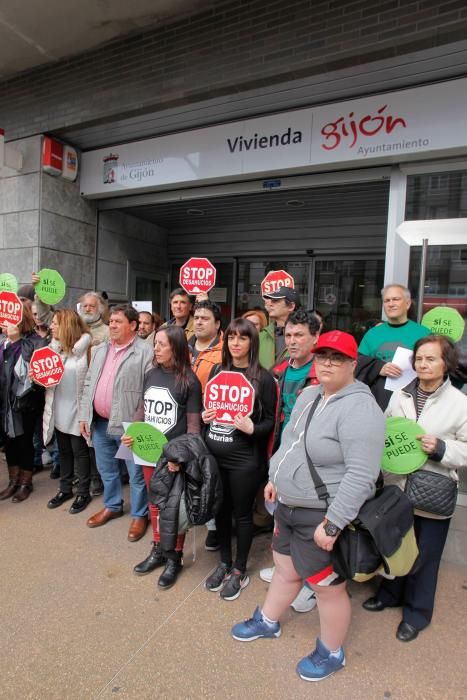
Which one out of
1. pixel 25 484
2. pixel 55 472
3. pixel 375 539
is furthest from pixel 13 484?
pixel 375 539

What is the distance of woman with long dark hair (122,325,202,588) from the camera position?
307 cm

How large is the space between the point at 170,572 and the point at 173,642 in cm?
56

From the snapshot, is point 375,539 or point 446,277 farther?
point 446,277

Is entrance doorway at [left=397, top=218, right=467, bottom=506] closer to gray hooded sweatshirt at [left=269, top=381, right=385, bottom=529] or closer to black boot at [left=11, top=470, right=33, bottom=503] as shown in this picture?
gray hooded sweatshirt at [left=269, top=381, right=385, bottom=529]

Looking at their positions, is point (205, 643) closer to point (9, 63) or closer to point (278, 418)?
point (278, 418)

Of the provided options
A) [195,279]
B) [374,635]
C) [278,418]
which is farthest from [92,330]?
[374,635]

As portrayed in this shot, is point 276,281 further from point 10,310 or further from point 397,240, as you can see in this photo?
point 10,310

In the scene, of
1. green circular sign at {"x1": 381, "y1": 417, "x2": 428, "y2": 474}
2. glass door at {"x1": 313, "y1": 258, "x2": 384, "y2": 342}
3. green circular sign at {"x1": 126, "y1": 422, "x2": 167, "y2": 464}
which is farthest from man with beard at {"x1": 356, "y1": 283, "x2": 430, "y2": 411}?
glass door at {"x1": 313, "y1": 258, "x2": 384, "y2": 342}

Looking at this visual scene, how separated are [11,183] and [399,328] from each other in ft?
19.5

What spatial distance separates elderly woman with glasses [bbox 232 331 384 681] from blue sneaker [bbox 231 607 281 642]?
0.23 metres

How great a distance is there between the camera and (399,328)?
10.9 feet

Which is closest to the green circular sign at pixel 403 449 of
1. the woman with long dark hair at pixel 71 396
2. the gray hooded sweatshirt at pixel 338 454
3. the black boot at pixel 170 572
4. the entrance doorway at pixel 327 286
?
the gray hooded sweatshirt at pixel 338 454

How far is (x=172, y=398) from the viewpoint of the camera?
3.09m

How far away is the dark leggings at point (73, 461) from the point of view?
4.02 metres
